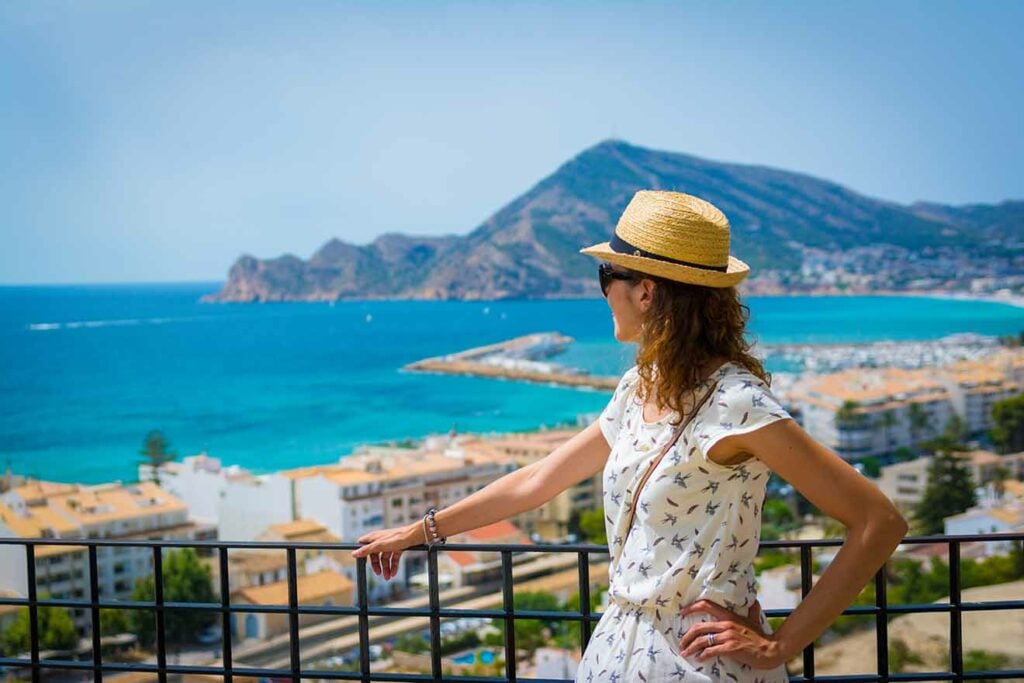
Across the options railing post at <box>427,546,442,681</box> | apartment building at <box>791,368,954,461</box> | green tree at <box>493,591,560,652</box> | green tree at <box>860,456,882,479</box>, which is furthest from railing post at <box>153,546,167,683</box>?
apartment building at <box>791,368,954,461</box>

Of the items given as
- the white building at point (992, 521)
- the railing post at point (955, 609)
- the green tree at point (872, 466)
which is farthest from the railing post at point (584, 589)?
the green tree at point (872, 466)

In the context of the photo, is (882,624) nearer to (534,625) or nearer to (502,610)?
(502,610)

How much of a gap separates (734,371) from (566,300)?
49978mm

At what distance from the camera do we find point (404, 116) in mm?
55656

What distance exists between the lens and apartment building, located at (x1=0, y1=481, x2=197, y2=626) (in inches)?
882

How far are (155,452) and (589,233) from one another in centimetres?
2281

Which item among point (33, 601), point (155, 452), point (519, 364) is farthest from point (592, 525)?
point (33, 601)

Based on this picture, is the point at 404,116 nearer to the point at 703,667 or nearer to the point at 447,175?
the point at 447,175

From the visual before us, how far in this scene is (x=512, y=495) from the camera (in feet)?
4.09

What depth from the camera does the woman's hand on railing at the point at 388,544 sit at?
1.32 meters

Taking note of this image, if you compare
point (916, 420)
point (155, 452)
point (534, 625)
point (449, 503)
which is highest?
point (916, 420)

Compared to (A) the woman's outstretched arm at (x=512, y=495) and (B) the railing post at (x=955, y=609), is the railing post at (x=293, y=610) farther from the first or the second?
(B) the railing post at (x=955, y=609)

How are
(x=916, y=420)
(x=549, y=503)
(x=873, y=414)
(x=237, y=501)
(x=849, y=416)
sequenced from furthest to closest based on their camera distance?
(x=916, y=420), (x=873, y=414), (x=849, y=416), (x=237, y=501), (x=549, y=503)

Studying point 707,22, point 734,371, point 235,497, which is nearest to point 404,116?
point 707,22
